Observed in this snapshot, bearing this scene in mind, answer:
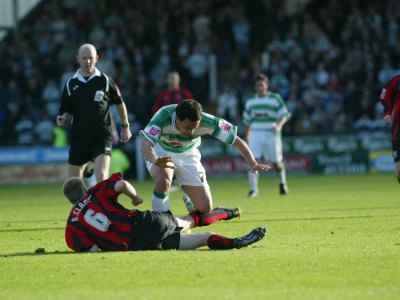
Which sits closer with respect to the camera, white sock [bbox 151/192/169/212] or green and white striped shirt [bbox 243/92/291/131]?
white sock [bbox 151/192/169/212]

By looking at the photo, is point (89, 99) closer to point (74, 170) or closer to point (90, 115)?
point (90, 115)

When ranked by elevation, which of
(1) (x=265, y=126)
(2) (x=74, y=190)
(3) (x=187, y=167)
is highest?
(2) (x=74, y=190)

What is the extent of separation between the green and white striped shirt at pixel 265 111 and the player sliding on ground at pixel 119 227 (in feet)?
31.9

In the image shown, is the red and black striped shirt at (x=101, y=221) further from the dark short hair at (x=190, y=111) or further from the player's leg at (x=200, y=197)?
the player's leg at (x=200, y=197)

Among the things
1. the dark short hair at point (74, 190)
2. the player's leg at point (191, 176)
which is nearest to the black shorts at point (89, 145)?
the player's leg at point (191, 176)

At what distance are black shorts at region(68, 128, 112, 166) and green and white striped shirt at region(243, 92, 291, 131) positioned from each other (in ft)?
20.8

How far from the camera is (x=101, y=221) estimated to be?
979cm

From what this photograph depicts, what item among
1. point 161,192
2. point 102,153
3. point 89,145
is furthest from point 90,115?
point 161,192

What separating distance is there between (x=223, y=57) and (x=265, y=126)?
1243 cm

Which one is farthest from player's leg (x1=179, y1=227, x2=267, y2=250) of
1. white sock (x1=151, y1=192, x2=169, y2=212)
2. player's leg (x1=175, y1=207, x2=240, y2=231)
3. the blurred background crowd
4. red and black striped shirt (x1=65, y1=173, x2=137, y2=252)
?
the blurred background crowd

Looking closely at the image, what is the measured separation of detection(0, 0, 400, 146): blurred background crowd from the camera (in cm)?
2902

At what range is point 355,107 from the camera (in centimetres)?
2916

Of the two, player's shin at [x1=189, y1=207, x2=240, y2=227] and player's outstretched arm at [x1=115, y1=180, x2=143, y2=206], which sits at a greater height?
player's outstretched arm at [x1=115, y1=180, x2=143, y2=206]

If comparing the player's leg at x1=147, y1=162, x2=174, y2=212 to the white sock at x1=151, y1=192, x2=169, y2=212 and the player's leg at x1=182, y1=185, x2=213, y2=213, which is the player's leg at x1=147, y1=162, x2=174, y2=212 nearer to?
the white sock at x1=151, y1=192, x2=169, y2=212
